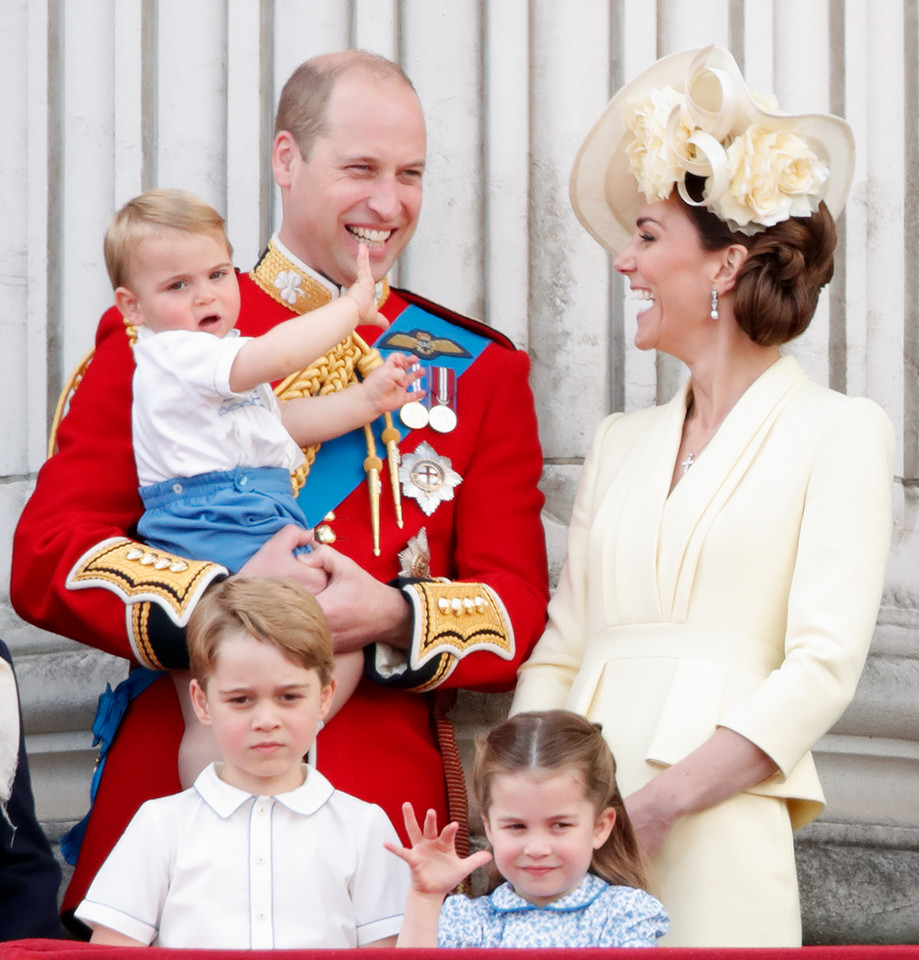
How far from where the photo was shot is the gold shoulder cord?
12.0 ft

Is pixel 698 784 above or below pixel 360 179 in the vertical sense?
below

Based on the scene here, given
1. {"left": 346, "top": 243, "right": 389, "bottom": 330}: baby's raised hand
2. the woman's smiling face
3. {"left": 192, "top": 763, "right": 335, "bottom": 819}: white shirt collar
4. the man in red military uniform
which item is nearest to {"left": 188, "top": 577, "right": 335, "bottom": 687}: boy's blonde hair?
{"left": 192, "top": 763, "right": 335, "bottom": 819}: white shirt collar

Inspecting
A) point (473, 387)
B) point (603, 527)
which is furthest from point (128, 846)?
point (473, 387)

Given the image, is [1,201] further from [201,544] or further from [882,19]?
[882,19]

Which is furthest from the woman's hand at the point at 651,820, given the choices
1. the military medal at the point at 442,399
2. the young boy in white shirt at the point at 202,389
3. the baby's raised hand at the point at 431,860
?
the military medal at the point at 442,399

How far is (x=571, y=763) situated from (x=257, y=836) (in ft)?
1.49

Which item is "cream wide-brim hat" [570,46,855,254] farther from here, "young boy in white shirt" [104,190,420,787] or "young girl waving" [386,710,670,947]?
"young girl waving" [386,710,670,947]

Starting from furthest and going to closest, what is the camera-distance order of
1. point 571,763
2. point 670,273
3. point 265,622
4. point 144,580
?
point 670,273, point 144,580, point 265,622, point 571,763

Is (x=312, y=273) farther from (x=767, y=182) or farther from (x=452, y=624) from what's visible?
(x=767, y=182)

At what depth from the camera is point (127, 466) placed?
3547 millimetres

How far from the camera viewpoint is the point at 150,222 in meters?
3.40

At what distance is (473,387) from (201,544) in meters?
0.70

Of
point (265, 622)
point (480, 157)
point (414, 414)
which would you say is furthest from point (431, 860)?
point (480, 157)

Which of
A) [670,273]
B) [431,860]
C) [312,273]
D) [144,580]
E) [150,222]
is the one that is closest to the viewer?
[431,860]
